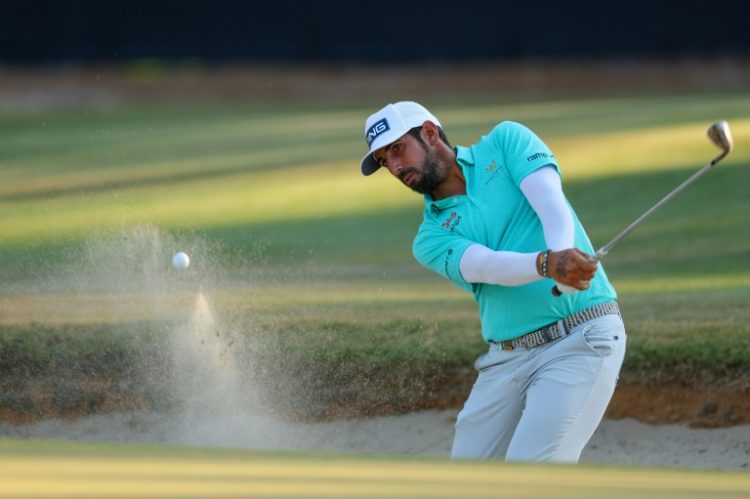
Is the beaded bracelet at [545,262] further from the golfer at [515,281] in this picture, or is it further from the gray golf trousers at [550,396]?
the gray golf trousers at [550,396]

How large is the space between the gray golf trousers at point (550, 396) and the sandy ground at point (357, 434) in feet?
5.53

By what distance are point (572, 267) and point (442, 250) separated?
0.67 metres

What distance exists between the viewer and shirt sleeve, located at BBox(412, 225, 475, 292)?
5.21 meters

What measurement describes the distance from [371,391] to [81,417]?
5.23 ft

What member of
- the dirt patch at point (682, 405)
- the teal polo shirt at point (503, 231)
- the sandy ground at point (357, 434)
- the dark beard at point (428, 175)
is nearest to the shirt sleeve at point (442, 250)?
the teal polo shirt at point (503, 231)

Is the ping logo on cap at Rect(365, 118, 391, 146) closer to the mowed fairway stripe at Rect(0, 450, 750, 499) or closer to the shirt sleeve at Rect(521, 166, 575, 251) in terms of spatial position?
the shirt sleeve at Rect(521, 166, 575, 251)

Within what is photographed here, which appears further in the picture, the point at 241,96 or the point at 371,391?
the point at 241,96

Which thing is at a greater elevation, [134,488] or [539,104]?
[134,488]

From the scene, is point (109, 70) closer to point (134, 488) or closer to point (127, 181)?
point (127, 181)

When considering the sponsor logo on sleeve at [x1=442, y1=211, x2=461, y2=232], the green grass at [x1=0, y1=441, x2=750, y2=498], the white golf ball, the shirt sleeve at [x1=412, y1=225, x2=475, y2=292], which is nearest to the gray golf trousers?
the shirt sleeve at [x1=412, y1=225, x2=475, y2=292]

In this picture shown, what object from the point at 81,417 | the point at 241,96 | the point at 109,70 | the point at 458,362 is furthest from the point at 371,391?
the point at 109,70

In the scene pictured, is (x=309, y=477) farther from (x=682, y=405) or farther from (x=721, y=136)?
(x=682, y=405)

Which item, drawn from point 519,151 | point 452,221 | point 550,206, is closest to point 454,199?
point 452,221

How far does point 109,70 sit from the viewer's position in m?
26.2
